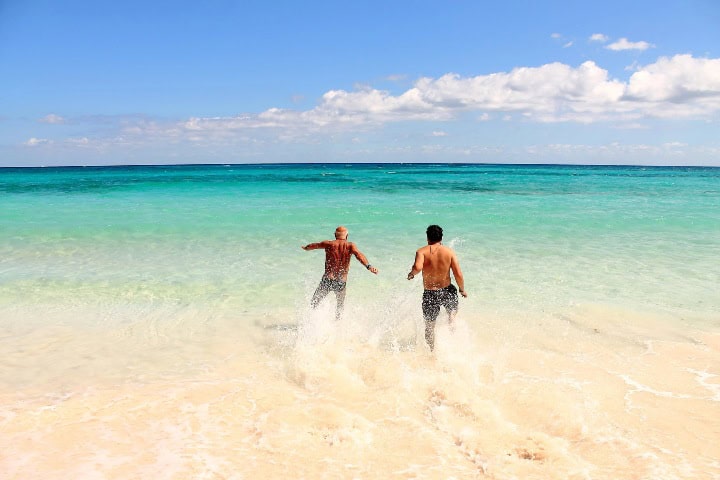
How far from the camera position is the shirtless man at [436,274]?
5957 mm

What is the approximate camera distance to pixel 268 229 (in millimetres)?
16297

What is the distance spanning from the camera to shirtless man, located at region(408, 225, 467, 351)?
19.5ft

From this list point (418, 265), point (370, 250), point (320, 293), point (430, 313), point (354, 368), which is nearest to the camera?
point (354, 368)

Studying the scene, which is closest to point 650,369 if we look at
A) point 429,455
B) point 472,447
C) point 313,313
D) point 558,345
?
point 558,345

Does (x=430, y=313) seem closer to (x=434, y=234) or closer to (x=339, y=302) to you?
(x=434, y=234)

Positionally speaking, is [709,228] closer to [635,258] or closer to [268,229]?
[635,258]

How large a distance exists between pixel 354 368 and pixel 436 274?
1495mm

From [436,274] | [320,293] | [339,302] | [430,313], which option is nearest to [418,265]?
[436,274]

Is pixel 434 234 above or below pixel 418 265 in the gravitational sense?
above

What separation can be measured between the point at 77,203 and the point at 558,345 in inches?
1029

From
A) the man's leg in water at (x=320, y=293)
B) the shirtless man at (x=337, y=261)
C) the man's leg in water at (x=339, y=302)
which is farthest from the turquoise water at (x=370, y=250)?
the shirtless man at (x=337, y=261)

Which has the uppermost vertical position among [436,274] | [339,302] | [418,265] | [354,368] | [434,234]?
[434,234]

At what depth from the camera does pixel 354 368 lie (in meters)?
5.77

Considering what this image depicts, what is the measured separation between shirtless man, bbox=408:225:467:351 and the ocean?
31 centimetres
